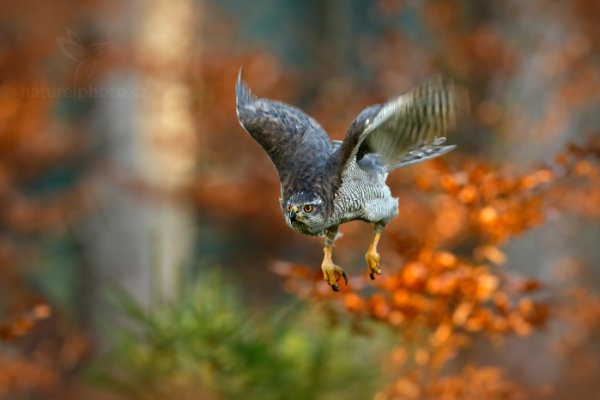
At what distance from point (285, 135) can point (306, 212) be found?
1.55 feet

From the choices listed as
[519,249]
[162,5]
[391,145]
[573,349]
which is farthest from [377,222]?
[519,249]

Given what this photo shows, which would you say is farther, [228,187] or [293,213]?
[228,187]

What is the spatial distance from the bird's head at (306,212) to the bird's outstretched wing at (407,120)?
15 cm

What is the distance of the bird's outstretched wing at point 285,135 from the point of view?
2363mm

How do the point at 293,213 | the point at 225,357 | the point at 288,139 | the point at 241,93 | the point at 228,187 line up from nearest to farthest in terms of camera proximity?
the point at 293,213, the point at 288,139, the point at 241,93, the point at 225,357, the point at 228,187

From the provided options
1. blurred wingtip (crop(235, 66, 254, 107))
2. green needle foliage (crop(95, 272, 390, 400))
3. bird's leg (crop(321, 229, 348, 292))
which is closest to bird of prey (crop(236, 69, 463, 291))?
bird's leg (crop(321, 229, 348, 292))

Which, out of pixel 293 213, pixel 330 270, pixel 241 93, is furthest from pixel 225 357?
pixel 293 213

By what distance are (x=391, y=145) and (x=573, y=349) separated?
8.01 meters

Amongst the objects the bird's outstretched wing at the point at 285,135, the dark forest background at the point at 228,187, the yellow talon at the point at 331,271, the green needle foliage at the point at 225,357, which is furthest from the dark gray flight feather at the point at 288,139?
the dark forest background at the point at 228,187

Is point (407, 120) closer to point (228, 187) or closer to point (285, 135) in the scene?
point (285, 135)

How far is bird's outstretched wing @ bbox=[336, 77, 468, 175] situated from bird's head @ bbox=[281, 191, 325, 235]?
0.15m

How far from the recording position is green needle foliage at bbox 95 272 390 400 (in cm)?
604

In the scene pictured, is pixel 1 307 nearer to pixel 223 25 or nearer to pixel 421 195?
pixel 223 25

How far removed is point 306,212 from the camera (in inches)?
82.9
